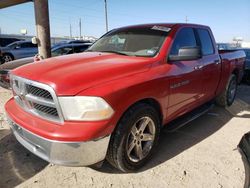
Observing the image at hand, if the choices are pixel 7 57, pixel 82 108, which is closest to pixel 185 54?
pixel 82 108

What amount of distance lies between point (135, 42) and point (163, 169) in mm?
1868

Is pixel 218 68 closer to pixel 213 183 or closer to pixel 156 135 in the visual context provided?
pixel 156 135

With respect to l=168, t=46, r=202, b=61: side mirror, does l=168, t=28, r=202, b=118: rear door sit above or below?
below

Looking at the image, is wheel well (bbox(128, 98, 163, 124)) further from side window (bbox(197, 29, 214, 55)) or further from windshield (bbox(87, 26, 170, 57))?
side window (bbox(197, 29, 214, 55))

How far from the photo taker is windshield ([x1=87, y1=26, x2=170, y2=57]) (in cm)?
366

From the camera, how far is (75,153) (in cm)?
255

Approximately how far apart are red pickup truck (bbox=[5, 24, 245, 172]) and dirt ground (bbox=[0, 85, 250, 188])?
225 millimetres

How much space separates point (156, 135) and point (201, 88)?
1394mm

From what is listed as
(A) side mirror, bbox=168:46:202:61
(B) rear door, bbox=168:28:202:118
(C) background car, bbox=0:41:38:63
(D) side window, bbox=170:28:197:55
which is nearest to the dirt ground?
(B) rear door, bbox=168:28:202:118

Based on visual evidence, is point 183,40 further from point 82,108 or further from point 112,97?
point 82,108

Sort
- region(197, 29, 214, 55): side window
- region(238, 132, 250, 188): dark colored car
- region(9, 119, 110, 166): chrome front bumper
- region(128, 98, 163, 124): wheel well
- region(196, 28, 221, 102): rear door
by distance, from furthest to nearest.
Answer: region(197, 29, 214, 55): side window, region(196, 28, 221, 102): rear door, region(128, 98, 163, 124): wheel well, region(9, 119, 110, 166): chrome front bumper, region(238, 132, 250, 188): dark colored car

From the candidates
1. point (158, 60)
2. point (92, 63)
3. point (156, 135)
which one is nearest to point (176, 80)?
point (158, 60)

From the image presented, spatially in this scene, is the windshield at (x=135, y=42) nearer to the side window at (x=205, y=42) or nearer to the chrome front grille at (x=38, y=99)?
the side window at (x=205, y=42)

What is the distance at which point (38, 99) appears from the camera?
2729 mm
